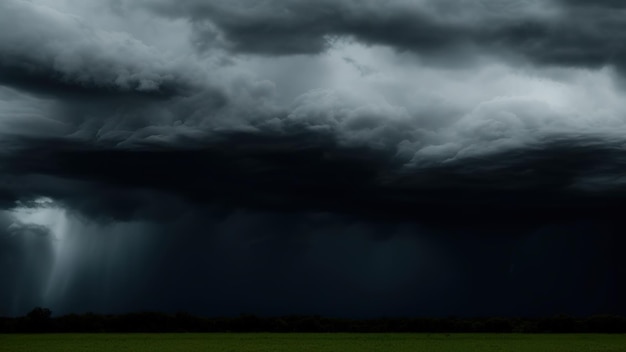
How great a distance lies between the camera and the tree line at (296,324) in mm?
137375

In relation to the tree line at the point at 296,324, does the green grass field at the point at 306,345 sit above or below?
below

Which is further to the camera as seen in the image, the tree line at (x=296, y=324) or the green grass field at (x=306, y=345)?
the tree line at (x=296, y=324)

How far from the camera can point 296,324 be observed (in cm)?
14388

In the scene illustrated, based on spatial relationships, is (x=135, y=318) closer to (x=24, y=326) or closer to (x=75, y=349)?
(x=24, y=326)

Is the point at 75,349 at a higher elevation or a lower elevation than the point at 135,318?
lower

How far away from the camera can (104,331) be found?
136000 mm

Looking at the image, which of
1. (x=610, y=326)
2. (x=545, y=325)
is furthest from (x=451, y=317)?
(x=610, y=326)

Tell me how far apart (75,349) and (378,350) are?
1176 inches

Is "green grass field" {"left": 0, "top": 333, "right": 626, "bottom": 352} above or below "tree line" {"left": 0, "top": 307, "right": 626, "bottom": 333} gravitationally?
below

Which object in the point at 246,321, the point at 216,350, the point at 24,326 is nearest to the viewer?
the point at 216,350

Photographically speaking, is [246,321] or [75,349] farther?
[246,321]

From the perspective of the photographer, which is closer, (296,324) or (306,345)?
(306,345)

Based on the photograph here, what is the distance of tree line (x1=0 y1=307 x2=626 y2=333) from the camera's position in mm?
137375

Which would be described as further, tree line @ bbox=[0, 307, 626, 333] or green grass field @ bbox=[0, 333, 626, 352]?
tree line @ bbox=[0, 307, 626, 333]
